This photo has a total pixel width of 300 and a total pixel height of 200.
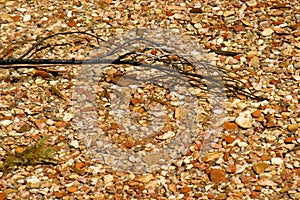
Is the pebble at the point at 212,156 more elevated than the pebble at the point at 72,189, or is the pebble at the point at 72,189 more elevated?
the pebble at the point at 212,156

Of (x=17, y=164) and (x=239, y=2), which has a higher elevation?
(x=239, y=2)

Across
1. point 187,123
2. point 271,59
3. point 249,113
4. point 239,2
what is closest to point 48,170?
point 187,123

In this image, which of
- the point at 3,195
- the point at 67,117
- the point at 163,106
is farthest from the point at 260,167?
the point at 3,195

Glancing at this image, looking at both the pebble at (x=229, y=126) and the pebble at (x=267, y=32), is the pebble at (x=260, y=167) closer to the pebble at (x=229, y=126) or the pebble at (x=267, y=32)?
the pebble at (x=229, y=126)

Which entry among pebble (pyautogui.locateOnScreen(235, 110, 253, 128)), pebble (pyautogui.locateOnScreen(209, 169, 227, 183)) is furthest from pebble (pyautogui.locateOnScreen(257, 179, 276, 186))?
pebble (pyautogui.locateOnScreen(235, 110, 253, 128))

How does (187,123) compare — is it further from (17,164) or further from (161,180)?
(17,164)

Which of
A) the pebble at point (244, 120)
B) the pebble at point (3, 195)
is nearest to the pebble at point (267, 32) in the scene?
the pebble at point (244, 120)
